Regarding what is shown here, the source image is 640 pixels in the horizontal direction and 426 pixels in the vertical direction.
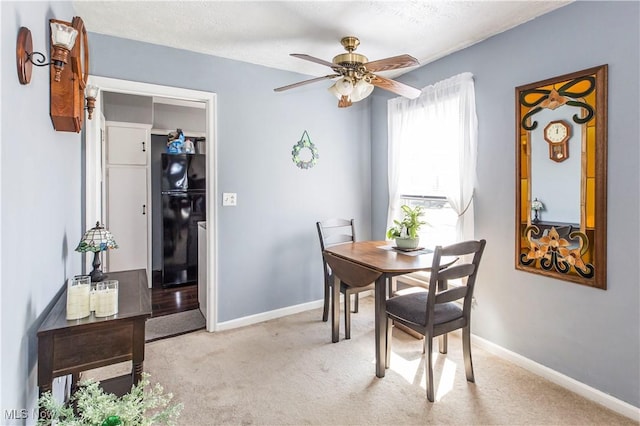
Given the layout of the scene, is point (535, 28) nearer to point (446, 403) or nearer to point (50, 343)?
point (446, 403)

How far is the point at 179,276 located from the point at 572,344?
4181mm

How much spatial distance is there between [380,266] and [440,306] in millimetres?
455

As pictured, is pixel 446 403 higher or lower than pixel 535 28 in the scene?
lower

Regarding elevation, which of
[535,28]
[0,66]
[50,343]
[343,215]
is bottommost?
[50,343]

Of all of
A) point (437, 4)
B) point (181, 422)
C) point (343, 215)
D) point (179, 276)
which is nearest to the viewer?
point (181, 422)

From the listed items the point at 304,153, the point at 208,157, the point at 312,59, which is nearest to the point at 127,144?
the point at 208,157

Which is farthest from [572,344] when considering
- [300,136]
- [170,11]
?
[170,11]

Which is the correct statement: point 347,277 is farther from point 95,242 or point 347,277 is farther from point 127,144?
point 127,144

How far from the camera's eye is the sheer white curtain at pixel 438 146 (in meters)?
2.78

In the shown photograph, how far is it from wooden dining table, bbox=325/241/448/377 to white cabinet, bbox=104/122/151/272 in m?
2.79

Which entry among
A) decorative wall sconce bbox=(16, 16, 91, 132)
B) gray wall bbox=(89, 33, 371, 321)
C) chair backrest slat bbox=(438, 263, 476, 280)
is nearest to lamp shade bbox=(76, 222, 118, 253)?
decorative wall sconce bbox=(16, 16, 91, 132)

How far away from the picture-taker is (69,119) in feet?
5.23

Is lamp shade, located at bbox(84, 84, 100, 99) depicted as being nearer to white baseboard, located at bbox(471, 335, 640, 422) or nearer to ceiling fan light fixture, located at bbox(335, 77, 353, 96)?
ceiling fan light fixture, located at bbox(335, 77, 353, 96)

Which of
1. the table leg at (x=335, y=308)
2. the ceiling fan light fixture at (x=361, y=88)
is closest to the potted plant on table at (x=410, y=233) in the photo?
the table leg at (x=335, y=308)
